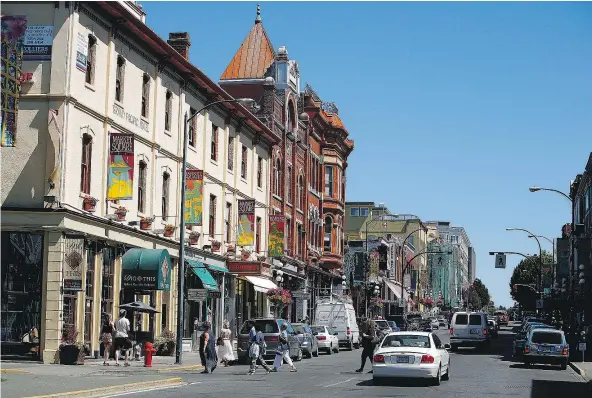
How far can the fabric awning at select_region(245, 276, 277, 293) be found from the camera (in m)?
51.3

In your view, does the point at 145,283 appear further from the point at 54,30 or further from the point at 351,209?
the point at 351,209

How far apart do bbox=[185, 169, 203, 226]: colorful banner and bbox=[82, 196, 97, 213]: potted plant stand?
8229mm

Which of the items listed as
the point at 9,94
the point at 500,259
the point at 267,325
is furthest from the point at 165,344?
the point at 500,259

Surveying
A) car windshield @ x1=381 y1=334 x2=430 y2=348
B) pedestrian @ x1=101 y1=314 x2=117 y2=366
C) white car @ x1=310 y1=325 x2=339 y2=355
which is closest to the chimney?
white car @ x1=310 y1=325 x2=339 y2=355

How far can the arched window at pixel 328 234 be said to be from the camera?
74375mm

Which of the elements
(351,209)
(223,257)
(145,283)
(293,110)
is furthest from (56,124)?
(351,209)

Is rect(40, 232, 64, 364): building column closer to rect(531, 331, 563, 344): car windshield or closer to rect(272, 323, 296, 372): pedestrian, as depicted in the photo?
rect(272, 323, 296, 372): pedestrian

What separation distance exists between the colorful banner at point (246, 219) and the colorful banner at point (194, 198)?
363 inches

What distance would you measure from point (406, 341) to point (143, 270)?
1292cm

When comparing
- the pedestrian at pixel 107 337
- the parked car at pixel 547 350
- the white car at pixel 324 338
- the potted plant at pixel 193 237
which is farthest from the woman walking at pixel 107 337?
the parked car at pixel 547 350

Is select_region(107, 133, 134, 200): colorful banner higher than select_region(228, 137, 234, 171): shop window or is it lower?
lower

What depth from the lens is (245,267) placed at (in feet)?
168

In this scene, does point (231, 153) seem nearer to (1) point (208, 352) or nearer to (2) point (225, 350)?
(2) point (225, 350)

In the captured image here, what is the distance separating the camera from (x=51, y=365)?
30.7 meters
